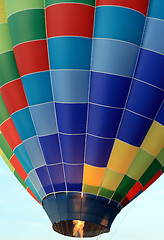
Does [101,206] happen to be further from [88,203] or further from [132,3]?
[132,3]

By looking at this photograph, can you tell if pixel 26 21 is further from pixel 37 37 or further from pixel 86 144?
pixel 86 144

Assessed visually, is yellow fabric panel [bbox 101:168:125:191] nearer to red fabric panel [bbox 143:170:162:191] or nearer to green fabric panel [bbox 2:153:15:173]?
red fabric panel [bbox 143:170:162:191]

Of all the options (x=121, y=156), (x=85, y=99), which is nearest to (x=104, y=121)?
(x=85, y=99)

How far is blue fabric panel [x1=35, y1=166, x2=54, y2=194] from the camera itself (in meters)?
7.66

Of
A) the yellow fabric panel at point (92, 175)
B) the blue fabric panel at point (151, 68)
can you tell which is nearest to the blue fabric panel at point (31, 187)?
the yellow fabric panel at point (92, 175)

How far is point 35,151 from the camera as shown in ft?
25.2

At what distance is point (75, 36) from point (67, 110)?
1129mm

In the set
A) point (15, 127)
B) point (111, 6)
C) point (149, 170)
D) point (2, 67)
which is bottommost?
point (149, 170)

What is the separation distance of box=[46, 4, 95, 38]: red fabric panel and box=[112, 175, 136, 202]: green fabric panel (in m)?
2.39

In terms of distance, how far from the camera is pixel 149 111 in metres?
7.21

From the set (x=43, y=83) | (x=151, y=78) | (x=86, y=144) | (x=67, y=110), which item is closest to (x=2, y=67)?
(x=43, y=83)

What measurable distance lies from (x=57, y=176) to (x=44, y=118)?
0.96 meters

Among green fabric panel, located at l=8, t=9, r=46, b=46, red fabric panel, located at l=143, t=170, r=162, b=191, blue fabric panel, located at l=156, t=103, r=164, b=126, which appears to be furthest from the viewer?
red fabric panel, located at l=143, t=170, r=162, b=191

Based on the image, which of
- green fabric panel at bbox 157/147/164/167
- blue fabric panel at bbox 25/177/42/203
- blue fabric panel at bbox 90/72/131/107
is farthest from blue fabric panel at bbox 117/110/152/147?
blue fabric panel at bbox 25/177/42/203
